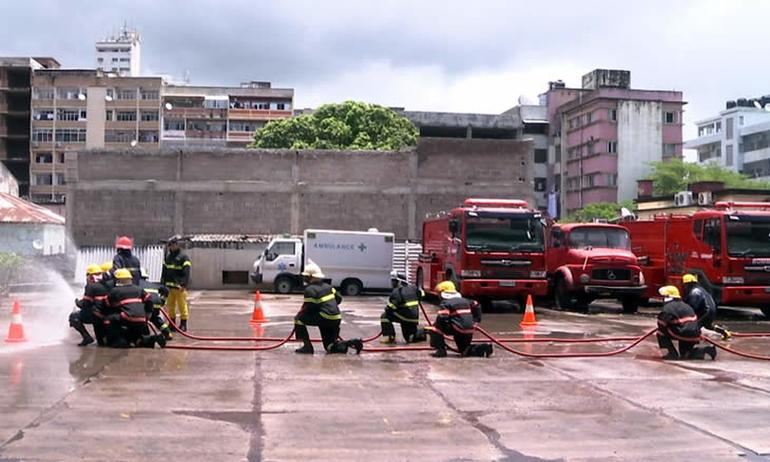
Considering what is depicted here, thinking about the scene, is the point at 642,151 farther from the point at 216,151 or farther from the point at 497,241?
the point at 497,241

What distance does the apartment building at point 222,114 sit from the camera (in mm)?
90625

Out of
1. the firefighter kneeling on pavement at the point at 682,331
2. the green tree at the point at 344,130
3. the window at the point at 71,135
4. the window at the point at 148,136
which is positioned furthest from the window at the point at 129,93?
the firefighter kneeling on pavement at the point at 682,331

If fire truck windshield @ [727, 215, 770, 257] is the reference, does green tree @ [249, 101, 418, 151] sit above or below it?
above

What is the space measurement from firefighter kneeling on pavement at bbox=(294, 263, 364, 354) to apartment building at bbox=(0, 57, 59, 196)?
81.6 meters

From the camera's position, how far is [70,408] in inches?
325

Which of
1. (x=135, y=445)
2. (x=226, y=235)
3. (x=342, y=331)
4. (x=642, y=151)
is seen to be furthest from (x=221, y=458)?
(x=642, y=151)

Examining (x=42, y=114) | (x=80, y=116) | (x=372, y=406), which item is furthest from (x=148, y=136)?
(x=372, y=406)

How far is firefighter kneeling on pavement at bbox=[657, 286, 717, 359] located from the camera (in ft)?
40.6

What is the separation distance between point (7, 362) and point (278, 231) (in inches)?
1060

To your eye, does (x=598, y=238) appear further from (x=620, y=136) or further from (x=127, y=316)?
(x=620, y=136)

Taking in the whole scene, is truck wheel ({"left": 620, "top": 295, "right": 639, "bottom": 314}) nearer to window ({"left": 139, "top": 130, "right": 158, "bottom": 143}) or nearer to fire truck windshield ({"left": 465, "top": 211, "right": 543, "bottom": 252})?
fire truck windshield ({"left": 465, "top": 211, "right": 543, "bottom": 252})

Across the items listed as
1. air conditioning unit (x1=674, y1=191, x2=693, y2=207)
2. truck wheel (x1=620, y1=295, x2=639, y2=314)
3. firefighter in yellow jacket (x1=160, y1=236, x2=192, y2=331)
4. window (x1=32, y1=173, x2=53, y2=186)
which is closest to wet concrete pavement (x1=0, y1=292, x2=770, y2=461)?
firefighter in yellow jacket (x1=160, y1=236, x2=192, y2=331)

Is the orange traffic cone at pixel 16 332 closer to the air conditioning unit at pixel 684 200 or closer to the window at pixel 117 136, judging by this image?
the air conditioning unit at pixel 684 200

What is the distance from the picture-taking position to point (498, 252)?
67.5 feet
